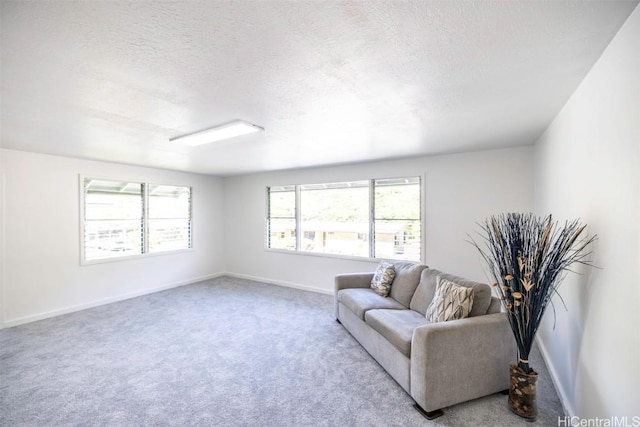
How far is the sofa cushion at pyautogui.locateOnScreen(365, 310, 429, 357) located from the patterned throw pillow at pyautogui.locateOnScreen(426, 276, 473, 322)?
0.18 meters

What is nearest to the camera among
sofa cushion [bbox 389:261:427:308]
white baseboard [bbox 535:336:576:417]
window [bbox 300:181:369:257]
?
white baseboard [bbox 535:336:576:417]

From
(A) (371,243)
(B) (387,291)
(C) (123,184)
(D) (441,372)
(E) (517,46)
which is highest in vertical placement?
(E) (517,46)

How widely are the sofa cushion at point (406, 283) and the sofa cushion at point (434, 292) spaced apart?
8 centimetres

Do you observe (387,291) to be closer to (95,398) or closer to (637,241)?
(637,241)

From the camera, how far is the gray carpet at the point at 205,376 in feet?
7.08

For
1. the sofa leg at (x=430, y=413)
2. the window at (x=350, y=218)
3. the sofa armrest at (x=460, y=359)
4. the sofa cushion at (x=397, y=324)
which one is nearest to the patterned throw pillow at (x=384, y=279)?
the sofa cushion at (x=397, y=324)

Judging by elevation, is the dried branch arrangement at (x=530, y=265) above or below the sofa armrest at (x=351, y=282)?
above

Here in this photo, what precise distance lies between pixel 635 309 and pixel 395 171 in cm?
369

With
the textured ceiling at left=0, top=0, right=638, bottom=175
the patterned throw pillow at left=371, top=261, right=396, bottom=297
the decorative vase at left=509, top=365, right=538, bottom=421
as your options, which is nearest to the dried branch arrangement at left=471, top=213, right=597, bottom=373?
the decorative vase at left=509, top=365, right=538, bottom=421

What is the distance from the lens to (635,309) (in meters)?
1.25

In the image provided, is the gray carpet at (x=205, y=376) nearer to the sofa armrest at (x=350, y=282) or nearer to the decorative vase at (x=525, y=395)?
the decorative vase at (x=525, y=395)

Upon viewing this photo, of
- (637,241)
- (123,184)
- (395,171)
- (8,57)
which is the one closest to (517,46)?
(637,241)

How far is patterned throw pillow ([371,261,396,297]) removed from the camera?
3669mm

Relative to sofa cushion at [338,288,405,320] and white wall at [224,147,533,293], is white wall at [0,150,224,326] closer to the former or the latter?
white wall at [224,147,533,293]
